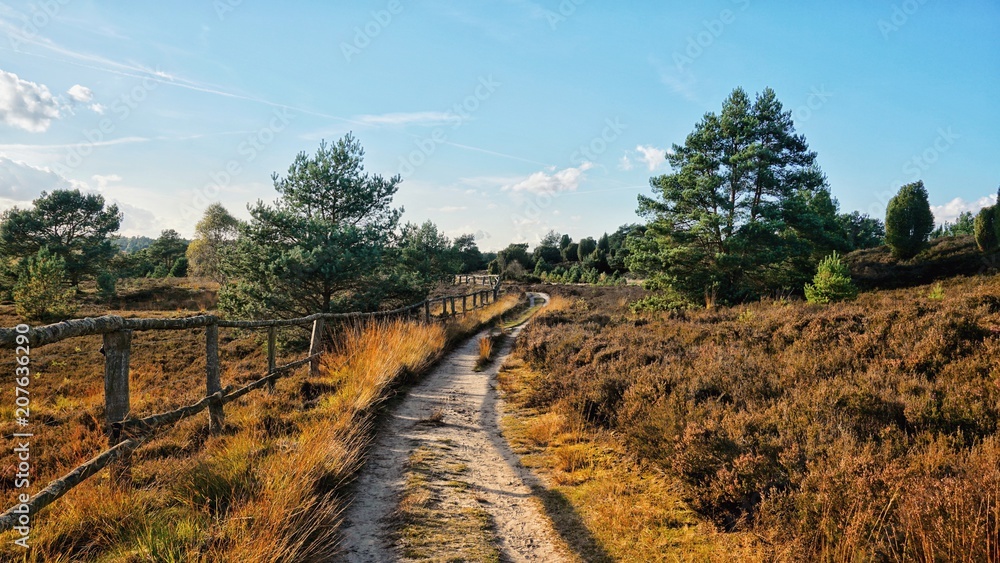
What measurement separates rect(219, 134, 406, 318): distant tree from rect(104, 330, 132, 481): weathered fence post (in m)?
10.6

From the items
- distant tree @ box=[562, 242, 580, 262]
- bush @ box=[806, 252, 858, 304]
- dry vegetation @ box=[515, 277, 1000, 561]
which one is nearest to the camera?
dry vegetation @ box=[515, 277, 1000, 561]

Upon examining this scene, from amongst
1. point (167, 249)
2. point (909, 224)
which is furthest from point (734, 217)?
point (167, 249)

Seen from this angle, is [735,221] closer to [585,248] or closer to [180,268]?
[585,248]

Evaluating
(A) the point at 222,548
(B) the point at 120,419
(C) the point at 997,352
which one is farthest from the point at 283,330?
(C) the point at 997,352

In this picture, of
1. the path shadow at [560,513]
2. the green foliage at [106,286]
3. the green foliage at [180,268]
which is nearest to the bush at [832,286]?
the path shadow at [560,513]

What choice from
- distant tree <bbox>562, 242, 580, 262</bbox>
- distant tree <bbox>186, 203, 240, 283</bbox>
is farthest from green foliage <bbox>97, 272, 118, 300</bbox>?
distant tree <bbox>562, 242, 580, 262</bbox>

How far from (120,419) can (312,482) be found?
5.11 ft

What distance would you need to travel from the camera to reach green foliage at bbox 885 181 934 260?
27.0 meters

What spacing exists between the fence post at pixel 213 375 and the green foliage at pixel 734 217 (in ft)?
62.2

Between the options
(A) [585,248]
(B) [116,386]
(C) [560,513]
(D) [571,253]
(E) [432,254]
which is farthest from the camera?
(D) [571,253]

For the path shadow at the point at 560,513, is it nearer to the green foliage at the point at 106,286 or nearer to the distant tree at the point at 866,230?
the green foliage at the point at 106,286

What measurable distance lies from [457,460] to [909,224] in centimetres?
3436

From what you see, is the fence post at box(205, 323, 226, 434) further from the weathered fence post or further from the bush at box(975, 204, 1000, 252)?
the bush at box(975, 204, 1000, 252)

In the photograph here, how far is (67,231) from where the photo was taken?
133ft
